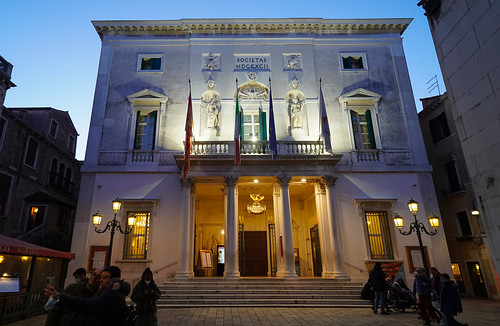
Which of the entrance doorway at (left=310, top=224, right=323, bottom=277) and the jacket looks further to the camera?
the entrance doorway at (left=310, top=224, right=323, bottom=277)

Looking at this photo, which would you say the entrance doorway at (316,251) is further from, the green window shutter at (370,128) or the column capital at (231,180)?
the column capital at (231,180)

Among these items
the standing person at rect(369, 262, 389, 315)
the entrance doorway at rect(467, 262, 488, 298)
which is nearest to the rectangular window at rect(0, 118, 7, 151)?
the standing person at rect(369, 262, 389, 315)

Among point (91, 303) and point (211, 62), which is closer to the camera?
point (91, 303)

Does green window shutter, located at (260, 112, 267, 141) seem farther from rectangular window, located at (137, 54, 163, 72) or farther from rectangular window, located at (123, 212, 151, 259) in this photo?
rectangular window, located at (123, 212, 151, 259)

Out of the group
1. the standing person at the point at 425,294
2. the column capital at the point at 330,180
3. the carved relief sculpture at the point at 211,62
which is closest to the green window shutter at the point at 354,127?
the column capital at the point at 330,180

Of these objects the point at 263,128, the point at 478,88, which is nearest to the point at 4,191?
the point at 263,128

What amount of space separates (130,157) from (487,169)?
16437mm

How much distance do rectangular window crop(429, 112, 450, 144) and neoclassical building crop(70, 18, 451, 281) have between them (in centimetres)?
439

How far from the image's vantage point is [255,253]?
18938mm

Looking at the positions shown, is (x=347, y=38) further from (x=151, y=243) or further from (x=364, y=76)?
(x=151, y=243)

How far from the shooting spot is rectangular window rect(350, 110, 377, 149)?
1822cm

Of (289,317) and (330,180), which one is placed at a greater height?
(330,180)

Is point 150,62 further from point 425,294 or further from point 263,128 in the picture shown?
point 425,294

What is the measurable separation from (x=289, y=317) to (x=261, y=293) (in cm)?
341
